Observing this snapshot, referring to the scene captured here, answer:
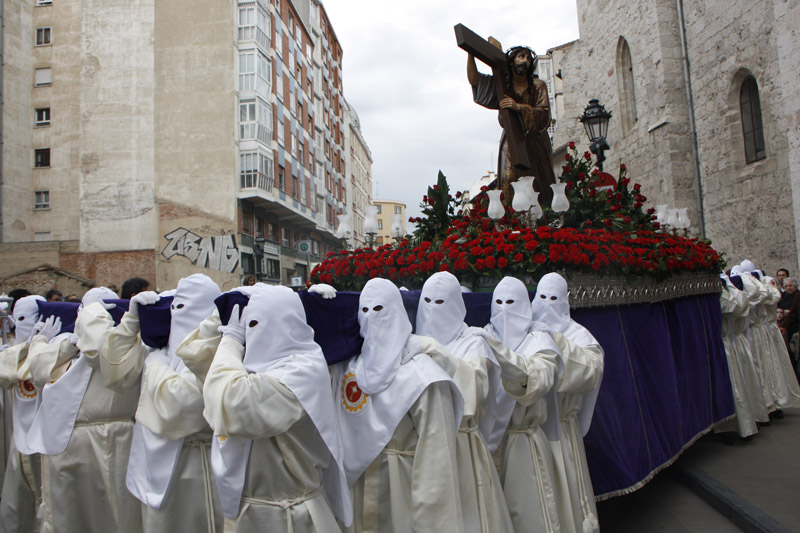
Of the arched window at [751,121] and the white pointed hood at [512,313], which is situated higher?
the arched window at [751,121]

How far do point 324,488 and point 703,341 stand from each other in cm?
557

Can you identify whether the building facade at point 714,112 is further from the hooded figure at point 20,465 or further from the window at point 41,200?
the window at point 41,200

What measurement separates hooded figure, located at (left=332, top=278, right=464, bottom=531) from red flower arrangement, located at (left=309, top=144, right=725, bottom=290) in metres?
1.95

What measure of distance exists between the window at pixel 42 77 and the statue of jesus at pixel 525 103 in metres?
31.7

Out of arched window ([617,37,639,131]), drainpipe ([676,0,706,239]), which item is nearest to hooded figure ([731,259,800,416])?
drainpipe ([676,0,706,239])

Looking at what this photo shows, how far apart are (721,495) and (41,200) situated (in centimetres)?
3414

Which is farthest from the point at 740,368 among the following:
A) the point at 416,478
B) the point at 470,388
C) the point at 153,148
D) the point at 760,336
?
the point at 153,148

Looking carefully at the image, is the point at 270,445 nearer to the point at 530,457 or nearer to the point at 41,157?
the point at 530,457

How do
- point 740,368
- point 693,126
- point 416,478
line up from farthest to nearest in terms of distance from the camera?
point 693,126
point 740,368
point 416,478

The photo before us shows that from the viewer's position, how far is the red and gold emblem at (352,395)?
3391mm

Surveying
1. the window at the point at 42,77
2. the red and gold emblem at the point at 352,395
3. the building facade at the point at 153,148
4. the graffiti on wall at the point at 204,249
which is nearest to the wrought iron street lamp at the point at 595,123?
the red and gold emblem at the point at 352,395

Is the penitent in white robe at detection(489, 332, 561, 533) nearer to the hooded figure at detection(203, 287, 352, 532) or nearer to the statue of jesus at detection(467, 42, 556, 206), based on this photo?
the hooded figure at detection(203, 287, 352, 532)

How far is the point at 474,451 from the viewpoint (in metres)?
3.56

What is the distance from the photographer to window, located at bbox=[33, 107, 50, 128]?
104 feet
